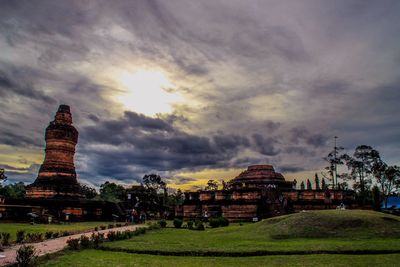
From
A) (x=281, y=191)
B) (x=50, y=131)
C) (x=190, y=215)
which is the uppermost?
(x=50, y=131)

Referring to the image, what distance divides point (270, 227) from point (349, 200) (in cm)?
2150

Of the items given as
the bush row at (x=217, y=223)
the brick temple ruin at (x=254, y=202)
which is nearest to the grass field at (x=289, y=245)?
the bush row at (x=217, y=223)

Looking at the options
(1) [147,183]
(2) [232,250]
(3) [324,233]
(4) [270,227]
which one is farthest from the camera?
(1) [147,183]

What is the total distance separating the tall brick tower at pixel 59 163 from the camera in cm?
3731

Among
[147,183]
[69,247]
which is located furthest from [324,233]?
[147,183]

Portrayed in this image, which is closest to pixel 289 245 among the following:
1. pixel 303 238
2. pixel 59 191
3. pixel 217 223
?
pixel 303 238

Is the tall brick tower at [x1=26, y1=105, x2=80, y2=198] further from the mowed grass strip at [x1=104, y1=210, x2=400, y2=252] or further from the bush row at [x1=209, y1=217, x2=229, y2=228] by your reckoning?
the mowed grass strip at [x1=104, y1=210, x2=400, y2=252]

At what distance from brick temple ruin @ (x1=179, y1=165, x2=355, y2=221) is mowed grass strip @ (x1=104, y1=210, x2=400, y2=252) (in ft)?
43.4

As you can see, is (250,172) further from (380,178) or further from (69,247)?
(69,247)

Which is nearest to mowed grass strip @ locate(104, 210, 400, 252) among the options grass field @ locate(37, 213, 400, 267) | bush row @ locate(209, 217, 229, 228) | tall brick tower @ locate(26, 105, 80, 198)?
grass field @ locate(37, 213, 400, 267)

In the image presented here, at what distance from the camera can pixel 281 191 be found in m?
38.1

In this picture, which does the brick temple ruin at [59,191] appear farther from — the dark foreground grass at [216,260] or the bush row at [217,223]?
the dark foreground grass at [216,260]

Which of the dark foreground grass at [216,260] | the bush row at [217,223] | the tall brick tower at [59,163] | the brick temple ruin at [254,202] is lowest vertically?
the bush row at [217,223]

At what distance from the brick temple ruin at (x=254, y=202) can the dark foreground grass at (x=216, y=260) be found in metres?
21.3
